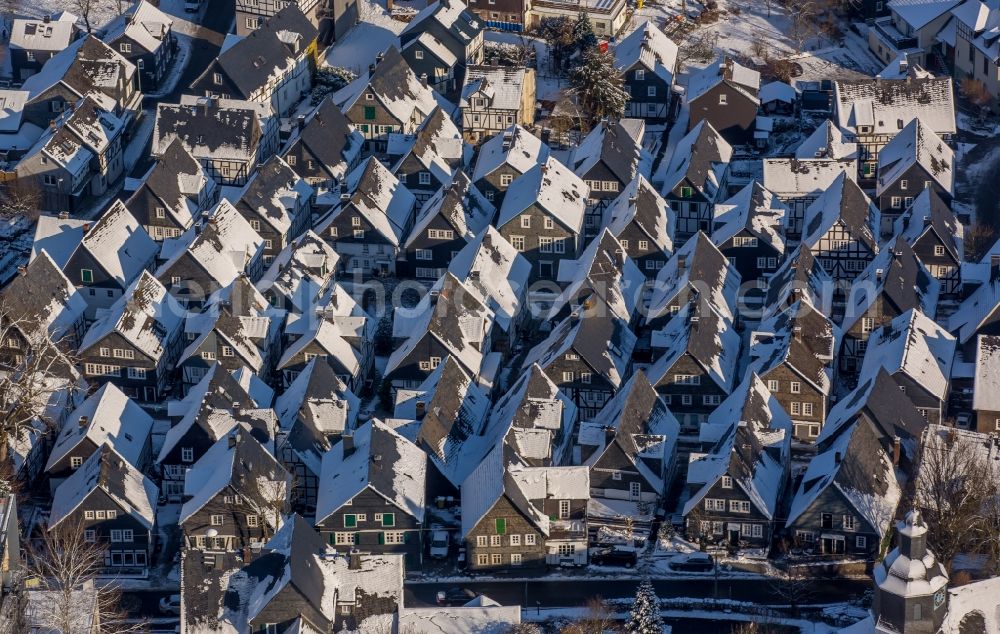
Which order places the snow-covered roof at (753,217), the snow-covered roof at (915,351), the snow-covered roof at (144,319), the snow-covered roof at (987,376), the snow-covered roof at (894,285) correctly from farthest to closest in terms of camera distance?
the snow-covered roof at (753,217) < the snow-covered roof at (894,285) < the snow-covered roof at (144,319) < the snow-covered roof at (915,351) < the snow-covered roof at (987,376)

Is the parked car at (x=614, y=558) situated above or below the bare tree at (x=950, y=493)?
below

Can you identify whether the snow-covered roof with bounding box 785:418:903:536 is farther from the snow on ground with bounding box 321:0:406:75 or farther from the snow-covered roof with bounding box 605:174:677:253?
the snow on ground with bounding box 321:0:406:75

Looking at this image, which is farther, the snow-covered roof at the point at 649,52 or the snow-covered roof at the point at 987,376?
the snow-covered roof at the point at 649,52

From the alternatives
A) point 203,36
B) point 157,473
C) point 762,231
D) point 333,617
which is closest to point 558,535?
point 333,617

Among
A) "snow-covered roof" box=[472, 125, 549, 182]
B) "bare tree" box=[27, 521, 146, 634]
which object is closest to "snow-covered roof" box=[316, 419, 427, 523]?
"bare tree" box=[27, 521, 146, 634]

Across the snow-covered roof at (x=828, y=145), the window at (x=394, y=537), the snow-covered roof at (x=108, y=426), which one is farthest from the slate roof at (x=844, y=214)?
the snow-covered roof at (x=108, y=426)

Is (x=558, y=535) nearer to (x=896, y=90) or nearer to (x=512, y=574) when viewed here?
(x=512, y=574)

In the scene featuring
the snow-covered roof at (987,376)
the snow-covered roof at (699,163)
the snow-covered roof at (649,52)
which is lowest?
the snow-covered roof at (987,376)

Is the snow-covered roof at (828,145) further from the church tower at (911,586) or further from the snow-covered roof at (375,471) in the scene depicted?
the church tower at (911,586)
